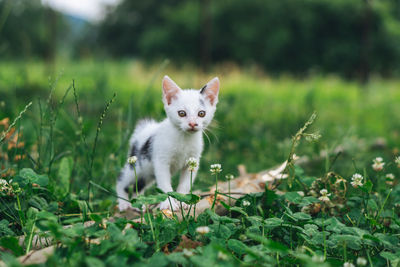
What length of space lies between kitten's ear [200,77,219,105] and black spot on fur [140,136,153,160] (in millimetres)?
418

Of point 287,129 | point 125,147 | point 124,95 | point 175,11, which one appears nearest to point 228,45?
point 175,11

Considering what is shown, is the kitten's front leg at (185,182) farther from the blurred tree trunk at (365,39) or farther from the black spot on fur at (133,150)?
the blurred tree trunk at (365,39)

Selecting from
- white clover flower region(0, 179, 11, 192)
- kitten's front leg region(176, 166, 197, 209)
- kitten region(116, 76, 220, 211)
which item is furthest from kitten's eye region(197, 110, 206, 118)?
white clover flower region(0, 179, 11, 192)

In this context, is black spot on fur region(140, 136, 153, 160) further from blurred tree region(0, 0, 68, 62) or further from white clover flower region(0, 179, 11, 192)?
blurred tree region(0, 0, 68, 62)

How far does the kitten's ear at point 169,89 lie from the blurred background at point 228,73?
0.32m

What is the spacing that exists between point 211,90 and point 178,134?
11.2 inches

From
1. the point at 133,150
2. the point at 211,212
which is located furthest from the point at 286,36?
the point at 211,212

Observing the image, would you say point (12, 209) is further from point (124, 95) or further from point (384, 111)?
point (384, 111)

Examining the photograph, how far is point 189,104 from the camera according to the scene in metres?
1.87

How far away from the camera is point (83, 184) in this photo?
2305 millimetres

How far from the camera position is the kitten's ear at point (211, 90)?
1921 millimetres

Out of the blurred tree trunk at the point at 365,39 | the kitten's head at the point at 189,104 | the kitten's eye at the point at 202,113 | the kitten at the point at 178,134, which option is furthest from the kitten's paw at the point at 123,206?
the blurred tree trunk at the point at 365,39

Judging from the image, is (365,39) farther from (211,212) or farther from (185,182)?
(211,212)

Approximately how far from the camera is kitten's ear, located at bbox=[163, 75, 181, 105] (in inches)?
75.3
